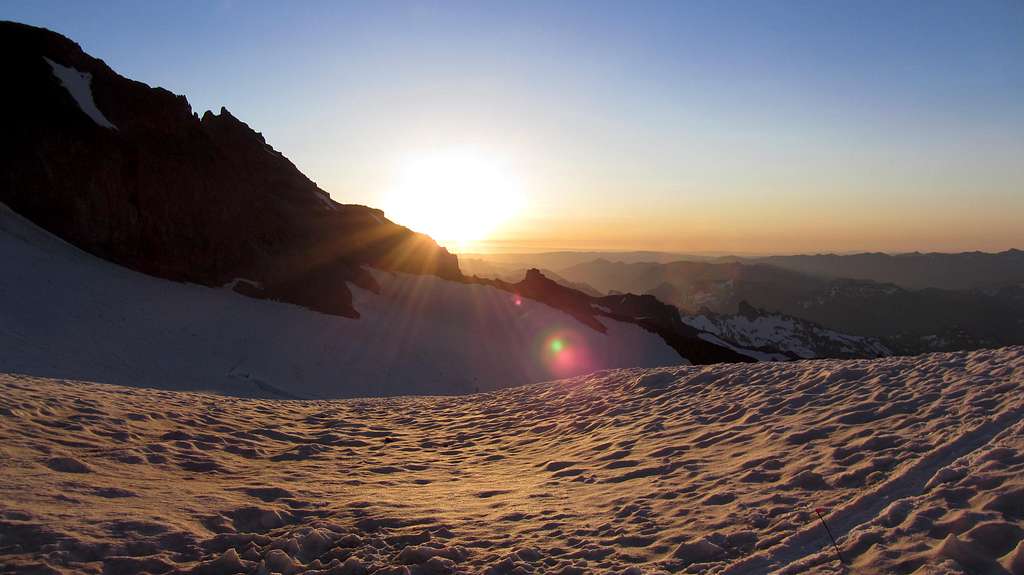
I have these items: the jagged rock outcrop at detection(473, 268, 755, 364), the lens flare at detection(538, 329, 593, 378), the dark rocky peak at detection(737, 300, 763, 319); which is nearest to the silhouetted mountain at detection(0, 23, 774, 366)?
the lens flare at detection(538, 329, 593, 378)

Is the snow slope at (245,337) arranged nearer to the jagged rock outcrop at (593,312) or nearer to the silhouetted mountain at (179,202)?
the silhouetted mountain at (179,202)

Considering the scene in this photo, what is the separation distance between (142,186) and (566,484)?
30466mm

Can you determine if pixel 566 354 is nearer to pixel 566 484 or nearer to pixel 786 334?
pixel 566 484

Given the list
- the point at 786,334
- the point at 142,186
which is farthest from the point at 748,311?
the point at 142,186

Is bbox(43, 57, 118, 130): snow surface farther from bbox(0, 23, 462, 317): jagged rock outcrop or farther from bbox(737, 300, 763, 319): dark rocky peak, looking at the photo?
bbox(737, 300, 763, 319): dark rocky peak

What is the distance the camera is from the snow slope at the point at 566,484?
4.46 meters

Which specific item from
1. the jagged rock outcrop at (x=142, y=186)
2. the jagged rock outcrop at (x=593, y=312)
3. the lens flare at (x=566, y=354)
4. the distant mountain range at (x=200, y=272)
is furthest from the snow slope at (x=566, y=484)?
the jagged rock outcrop at (x=593, y=312)

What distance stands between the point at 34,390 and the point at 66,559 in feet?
23.8

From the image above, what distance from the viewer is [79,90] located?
28203 millimetres

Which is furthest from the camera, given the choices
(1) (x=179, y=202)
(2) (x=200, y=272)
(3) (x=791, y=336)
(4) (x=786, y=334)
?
(4) (x=786, y=334)

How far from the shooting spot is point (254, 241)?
31891mm

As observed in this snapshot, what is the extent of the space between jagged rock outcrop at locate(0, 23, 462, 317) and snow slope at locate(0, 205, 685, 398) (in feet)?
4.20

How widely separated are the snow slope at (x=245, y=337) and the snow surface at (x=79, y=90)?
6822 millimetres

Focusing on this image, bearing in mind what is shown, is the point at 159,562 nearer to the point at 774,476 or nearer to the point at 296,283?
the point at 774,476
